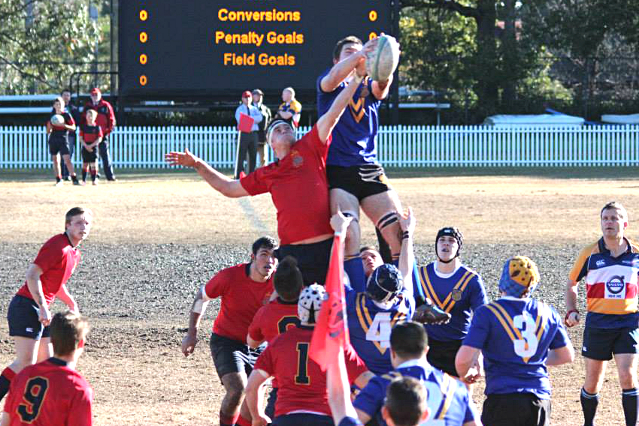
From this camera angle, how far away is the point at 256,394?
24.0ft

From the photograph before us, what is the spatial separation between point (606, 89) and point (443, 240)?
39040 mm

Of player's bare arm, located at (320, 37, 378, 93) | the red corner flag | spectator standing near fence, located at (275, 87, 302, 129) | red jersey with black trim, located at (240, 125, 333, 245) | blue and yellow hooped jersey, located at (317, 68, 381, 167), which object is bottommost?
the red corner flag

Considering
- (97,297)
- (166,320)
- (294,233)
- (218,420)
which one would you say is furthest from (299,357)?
(97,297)

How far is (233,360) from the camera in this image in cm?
924

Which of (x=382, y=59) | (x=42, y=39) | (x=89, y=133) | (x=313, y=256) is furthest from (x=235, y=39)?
(x=382, y=59)

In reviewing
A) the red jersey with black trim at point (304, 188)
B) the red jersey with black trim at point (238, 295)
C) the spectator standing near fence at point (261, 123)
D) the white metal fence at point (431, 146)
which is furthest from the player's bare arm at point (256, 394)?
the white metal fence at point (431, 146)

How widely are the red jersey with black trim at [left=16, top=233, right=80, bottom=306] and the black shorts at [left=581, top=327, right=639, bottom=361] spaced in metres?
4.53

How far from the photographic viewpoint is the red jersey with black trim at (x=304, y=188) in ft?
26.1

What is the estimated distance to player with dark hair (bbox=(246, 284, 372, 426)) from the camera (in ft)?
21.8

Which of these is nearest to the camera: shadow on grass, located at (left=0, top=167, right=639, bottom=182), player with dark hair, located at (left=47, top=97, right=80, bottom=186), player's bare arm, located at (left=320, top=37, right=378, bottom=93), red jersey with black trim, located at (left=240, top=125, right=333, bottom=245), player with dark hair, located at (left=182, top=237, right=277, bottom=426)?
player's bare arm, located at (left=320, top=37, right=378, bottom=93)

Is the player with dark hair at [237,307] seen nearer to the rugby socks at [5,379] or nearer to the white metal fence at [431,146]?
the rugby socks at [5,379]

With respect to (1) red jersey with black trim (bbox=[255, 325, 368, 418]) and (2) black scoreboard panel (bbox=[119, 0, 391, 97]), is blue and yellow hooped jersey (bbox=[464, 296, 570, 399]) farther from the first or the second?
(2) black scoreboard panel (bbox=[119, 0, 391, 97])

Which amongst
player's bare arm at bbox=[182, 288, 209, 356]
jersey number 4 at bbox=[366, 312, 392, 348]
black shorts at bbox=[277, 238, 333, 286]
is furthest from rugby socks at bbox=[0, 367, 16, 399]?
jersey number 4 at bbox=[366, 312, 392, 348]

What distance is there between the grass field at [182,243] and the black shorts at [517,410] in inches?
94.8
